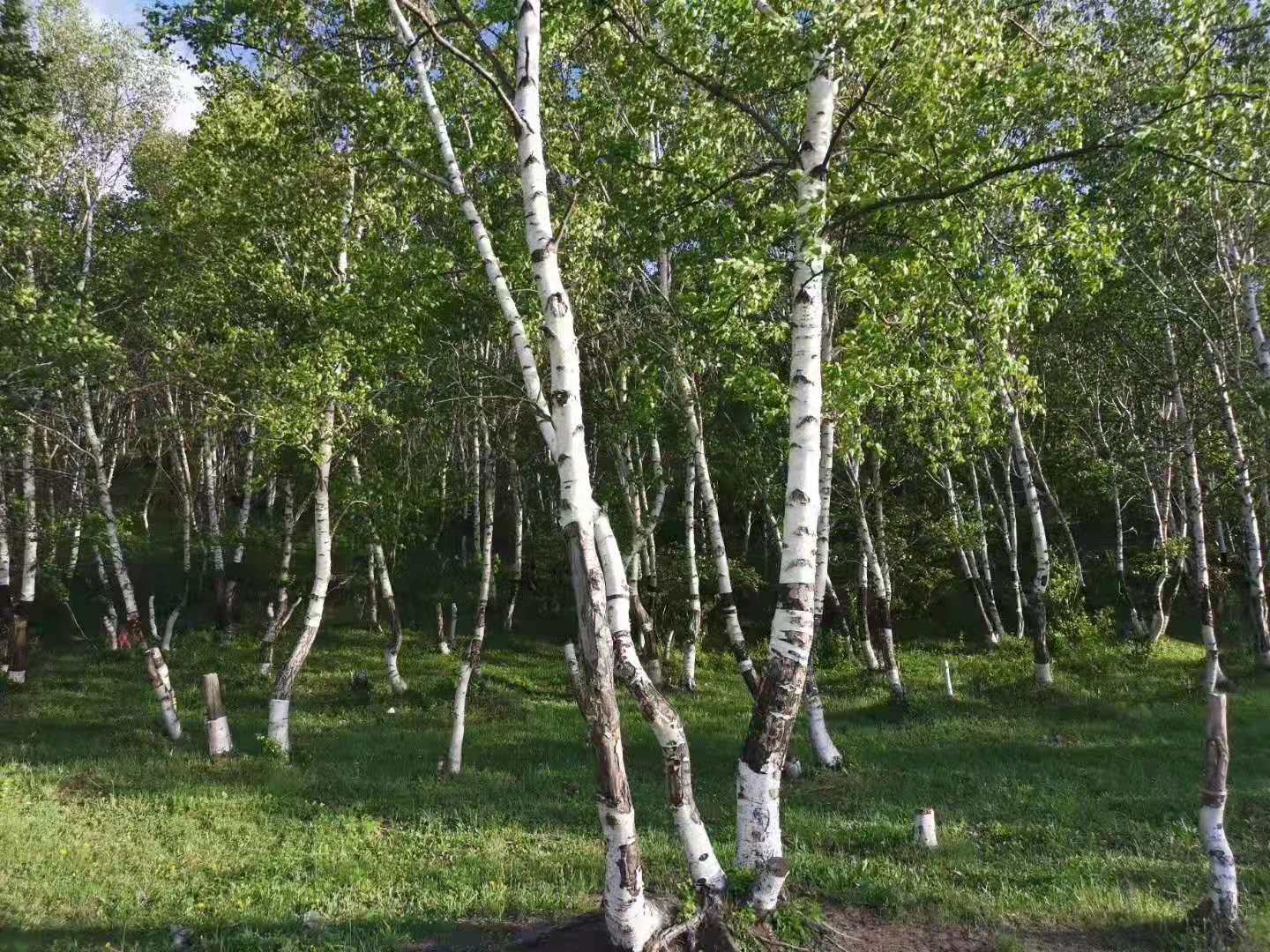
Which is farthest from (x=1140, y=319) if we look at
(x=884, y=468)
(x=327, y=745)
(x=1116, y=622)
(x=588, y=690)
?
(x=327, y=745)

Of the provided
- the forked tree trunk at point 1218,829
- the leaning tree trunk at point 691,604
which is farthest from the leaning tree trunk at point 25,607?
the forked tree trunk at point 1218,829

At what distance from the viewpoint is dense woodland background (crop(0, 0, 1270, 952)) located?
7.17 meters

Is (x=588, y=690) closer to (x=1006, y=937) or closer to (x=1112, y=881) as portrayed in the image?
(x=1006, y=937)

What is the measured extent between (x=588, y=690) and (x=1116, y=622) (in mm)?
25582

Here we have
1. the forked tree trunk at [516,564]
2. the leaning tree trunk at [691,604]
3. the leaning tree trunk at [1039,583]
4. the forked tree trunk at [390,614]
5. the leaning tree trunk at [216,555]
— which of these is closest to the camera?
the forked tree trunk at [390,614]

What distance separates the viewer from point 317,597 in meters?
15.1

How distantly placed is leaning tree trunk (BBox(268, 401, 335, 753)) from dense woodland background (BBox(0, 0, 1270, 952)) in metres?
0.12

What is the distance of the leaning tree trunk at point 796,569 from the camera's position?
21.6ft

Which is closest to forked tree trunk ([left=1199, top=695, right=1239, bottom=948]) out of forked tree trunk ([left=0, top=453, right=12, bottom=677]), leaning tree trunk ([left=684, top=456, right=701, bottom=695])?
leaning tree trunk ([left=684, top=456, right=701, bottom=695])

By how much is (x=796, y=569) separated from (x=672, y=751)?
6.12 feet

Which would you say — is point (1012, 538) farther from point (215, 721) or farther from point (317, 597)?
point (215, 721)

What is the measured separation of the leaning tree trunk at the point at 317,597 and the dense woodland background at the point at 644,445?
4.7 inches

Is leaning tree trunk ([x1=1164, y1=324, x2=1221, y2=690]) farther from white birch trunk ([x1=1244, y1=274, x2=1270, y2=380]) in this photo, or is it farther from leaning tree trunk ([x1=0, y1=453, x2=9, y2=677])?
leaning tree trunk ([x1=0, y1=453, x2=9, y2=677])

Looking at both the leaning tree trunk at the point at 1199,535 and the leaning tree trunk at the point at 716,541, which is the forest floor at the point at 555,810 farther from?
the leaning tree trunk at the point at 716,541
